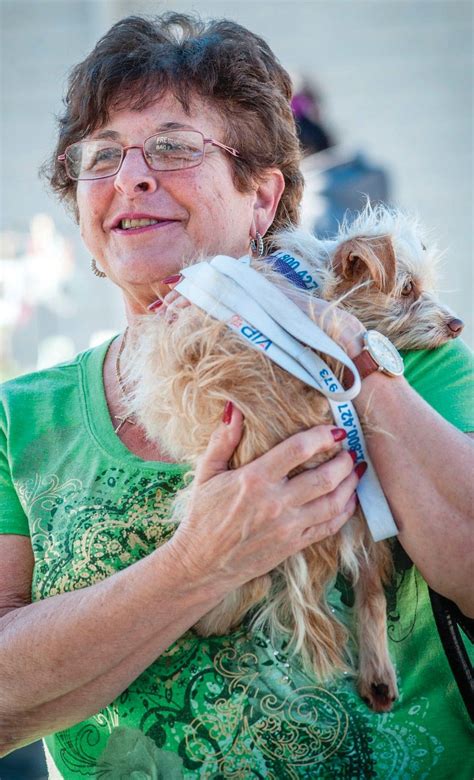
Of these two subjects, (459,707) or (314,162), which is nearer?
(459,707)

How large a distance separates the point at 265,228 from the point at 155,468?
2.56 ft

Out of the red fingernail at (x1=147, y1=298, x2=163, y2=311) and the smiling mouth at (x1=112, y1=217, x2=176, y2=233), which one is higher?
the smiling mouth at (x1=112, y1=217, x2=176, y2=233)

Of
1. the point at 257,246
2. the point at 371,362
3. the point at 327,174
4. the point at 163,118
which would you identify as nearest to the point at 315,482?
the point at 371,362

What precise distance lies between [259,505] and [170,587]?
27 centimetres

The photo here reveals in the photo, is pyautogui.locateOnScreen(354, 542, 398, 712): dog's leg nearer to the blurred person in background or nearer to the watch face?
the watch face

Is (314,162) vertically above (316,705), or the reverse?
(314,162)

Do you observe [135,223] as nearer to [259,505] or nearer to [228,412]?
[228,412]

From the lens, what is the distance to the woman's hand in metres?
1.62

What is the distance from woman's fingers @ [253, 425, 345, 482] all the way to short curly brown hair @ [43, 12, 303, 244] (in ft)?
2.99

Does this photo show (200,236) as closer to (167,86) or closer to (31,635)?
(167,86)

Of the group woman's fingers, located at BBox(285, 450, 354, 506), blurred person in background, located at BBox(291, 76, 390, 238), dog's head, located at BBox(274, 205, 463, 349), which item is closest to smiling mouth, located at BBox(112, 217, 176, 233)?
dog's head, located at BBox(274, 205, 463, 349)

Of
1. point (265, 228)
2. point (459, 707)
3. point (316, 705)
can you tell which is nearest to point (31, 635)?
point (316, 705)

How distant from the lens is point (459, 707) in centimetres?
184

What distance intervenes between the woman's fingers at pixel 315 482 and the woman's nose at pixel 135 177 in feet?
2.87
